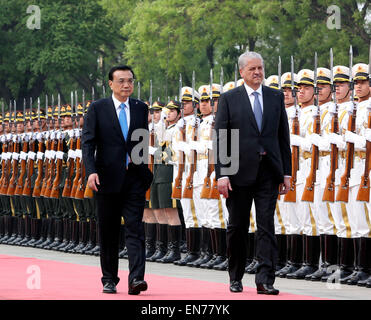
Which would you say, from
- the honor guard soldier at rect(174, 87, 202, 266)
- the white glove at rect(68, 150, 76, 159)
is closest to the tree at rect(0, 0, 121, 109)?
the white glove at rect(68, 150, 76, 159)

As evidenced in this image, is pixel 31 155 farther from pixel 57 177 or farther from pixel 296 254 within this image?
pixel 296 254

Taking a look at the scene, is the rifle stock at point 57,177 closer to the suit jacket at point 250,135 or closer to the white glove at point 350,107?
the white glove at point 350,107

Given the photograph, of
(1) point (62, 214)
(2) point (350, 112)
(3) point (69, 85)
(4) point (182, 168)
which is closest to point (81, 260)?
(4) point (182, 168)

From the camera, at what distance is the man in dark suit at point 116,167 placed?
9.63m

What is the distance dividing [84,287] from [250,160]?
1837 millimetres

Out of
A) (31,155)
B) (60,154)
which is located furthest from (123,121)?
(31,155)

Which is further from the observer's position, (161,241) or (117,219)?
(161,241)

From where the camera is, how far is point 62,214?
62.3 ft

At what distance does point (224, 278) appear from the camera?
39.4ft

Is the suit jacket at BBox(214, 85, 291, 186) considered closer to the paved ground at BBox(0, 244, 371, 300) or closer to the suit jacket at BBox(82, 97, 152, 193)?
the suit jacket at BBox(82, 97, 152, 193)
